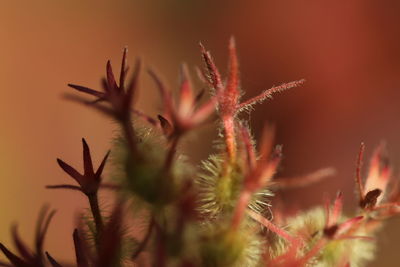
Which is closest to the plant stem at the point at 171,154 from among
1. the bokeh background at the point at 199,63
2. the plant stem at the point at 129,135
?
the plant stem at the point at 129,135

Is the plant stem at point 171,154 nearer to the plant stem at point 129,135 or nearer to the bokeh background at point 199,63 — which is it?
the plant stem at point 129,135

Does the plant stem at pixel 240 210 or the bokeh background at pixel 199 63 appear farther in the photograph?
the bokeh background at pixel 199 63

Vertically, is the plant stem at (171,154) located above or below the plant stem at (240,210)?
above

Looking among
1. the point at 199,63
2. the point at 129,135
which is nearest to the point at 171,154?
the point at 129,135

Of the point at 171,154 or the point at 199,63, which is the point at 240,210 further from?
the point at 199,63

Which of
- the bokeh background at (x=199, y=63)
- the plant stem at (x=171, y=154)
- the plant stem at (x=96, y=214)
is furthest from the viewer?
the bokeh background at (x=199, y=63)

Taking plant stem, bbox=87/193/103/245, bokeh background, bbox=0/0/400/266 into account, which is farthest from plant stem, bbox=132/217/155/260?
bokeh background, bbox=0/0/400/266

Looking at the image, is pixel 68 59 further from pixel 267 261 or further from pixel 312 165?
pixel 267 261

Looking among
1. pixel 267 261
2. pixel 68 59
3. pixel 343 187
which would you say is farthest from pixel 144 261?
pixel 68 59

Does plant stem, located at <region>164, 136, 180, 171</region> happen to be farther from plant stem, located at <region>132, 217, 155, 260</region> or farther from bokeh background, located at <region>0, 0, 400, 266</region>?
bokeh background, located at <region>0, 0, 400, 266</region>
